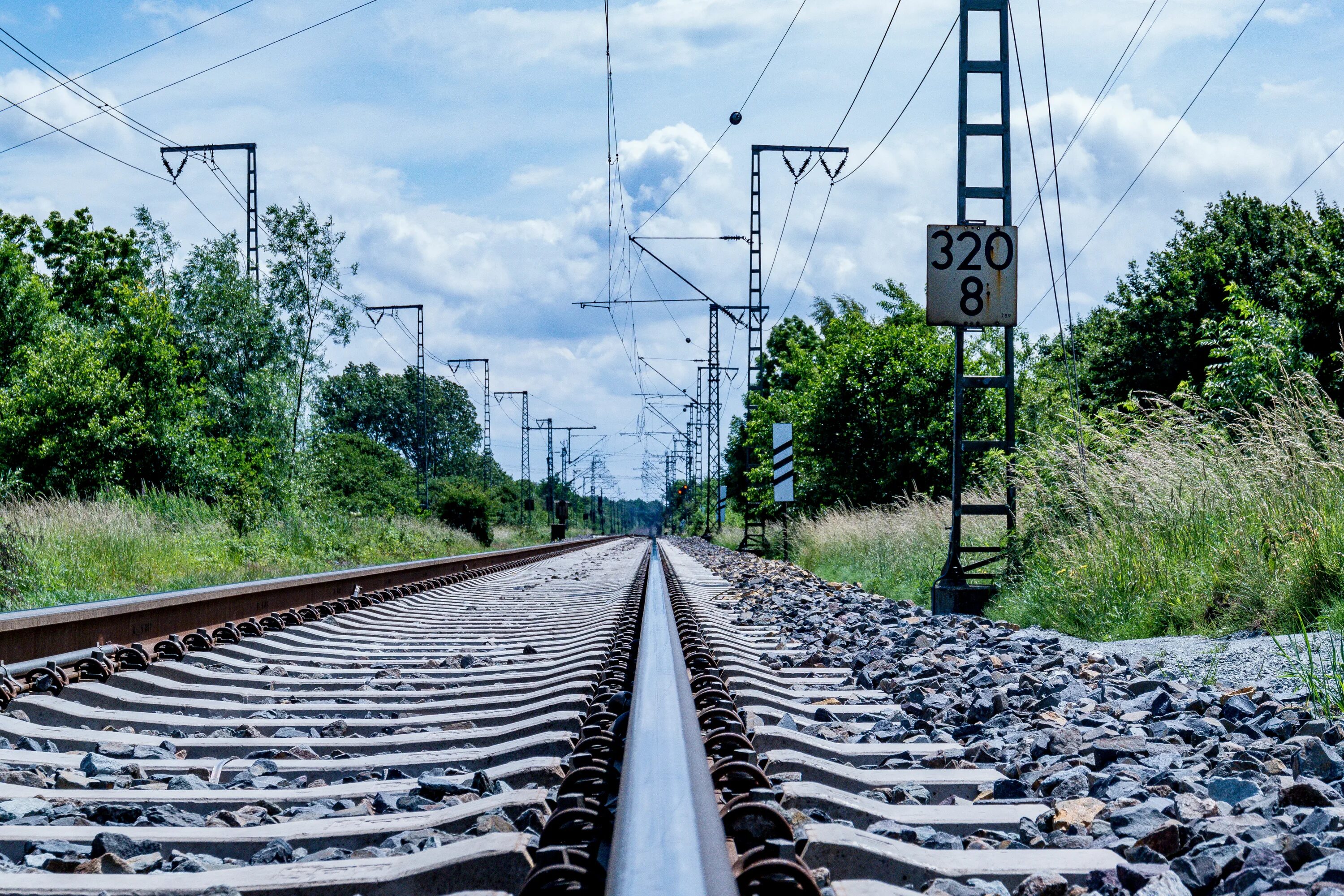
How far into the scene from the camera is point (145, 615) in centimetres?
549

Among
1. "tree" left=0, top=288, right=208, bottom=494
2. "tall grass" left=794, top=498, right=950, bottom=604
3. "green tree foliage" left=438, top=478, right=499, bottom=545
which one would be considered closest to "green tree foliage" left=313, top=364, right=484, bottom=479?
"green tree foliage" left=438, top=478, right=499, bottom=545

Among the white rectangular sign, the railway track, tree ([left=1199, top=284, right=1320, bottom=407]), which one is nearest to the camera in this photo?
the railway track

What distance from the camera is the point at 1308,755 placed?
10.2 feet

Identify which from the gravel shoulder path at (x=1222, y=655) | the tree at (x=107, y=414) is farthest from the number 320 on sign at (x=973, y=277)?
the tree at (x=107, y=414)

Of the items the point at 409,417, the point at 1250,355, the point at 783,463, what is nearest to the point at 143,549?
the point at 783,463

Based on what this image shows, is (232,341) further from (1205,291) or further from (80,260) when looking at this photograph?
(1205,291)

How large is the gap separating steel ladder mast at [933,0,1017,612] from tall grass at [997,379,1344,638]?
0.41m

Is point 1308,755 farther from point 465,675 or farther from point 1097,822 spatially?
point 465,675

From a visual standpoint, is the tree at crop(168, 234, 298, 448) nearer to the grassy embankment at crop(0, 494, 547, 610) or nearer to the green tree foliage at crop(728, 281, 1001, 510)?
the grassy embankment at crop(0, 494, 547, 610)

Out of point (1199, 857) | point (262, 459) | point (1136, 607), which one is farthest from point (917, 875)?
point (262, 459)

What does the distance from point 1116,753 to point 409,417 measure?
108174 mm

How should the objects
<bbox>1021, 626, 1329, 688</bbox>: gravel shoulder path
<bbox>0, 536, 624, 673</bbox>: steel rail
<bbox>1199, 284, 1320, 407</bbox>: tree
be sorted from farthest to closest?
<bbox>1199, 284, 1320, 407</bbox>: tree
<bbox>1021, 626, 1329, 688</bbox>: gravel shoulder path
<bbox>0, 536, 624, 673</bbox>: steel rail

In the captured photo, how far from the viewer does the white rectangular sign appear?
19.1m

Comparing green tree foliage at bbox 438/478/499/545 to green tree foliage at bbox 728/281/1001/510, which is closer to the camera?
green tree foliage at bbox 728/281/1001/510
